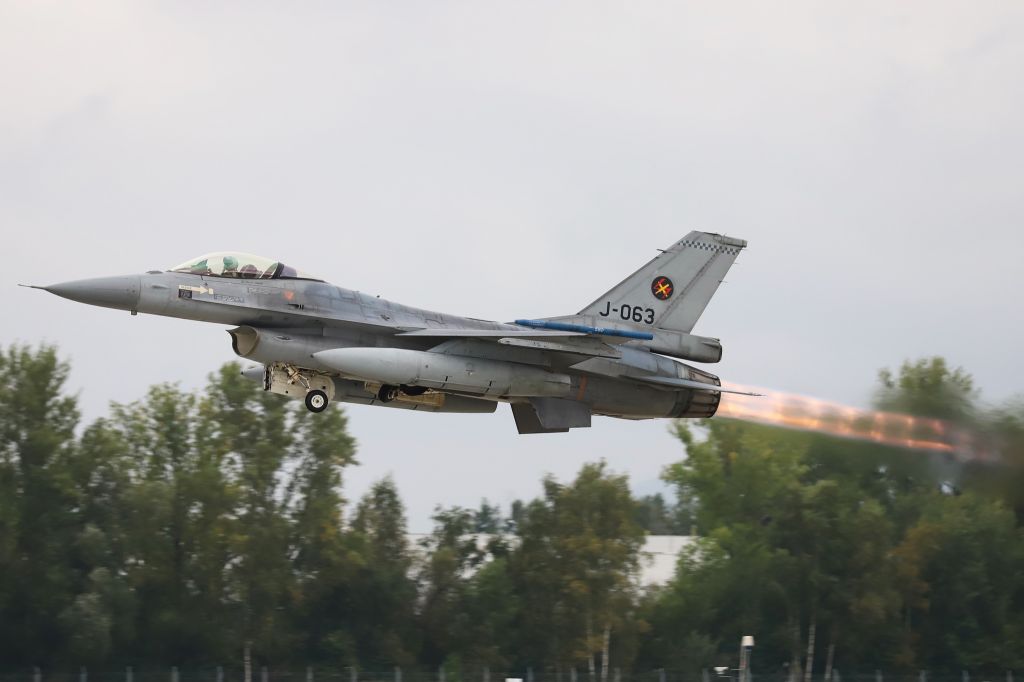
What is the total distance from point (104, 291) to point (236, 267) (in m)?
2.01

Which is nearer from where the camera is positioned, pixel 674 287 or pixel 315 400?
pixel 315 400

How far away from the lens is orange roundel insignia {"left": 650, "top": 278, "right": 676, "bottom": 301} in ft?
81.1

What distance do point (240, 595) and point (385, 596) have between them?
4.46 m

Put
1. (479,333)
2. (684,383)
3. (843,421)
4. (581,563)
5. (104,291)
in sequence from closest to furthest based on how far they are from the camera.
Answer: (104,291), (479,333), (684,383), (843,421), (581,563)

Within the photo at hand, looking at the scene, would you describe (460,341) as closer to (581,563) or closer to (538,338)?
(538,338)

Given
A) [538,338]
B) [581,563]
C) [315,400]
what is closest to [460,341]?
[538,338]

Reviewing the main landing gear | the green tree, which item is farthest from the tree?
the main landing gear

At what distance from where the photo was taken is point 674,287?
81.5ft

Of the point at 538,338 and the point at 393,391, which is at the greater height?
the point at 538,338

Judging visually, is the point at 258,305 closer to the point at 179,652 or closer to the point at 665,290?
the point at 665,290

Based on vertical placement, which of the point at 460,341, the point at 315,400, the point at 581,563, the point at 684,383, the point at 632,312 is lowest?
the point at 581,563

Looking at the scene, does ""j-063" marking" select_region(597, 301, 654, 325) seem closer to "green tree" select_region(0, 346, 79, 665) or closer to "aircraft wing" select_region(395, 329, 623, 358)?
Result: "aircraft wing" select_region(395, 329, 623, 358)

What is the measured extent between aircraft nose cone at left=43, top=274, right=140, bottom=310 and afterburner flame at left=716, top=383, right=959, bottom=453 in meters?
10.9

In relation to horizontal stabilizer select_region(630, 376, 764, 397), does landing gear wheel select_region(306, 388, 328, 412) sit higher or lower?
lower
